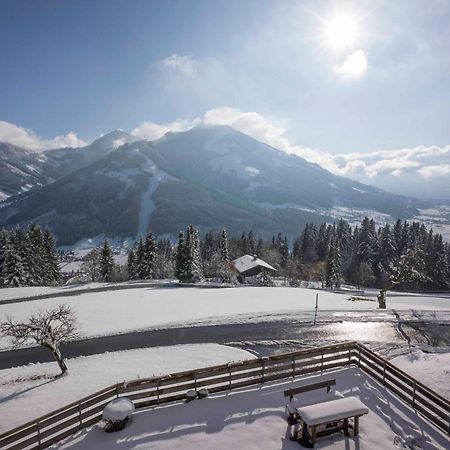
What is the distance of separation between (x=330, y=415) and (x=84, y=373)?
1631 centimetres

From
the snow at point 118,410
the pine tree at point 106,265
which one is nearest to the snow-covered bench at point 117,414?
the snow at point 118,410

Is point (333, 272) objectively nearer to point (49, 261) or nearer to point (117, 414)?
point (49, 261)

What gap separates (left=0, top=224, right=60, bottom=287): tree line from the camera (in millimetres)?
58969

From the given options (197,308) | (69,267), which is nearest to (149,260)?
(197,308)

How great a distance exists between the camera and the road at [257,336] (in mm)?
25547

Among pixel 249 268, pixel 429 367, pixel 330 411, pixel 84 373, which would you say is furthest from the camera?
pixel 249 268

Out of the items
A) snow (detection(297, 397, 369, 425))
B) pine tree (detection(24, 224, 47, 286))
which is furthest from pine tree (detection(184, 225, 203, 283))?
snow (detection(297, 397, 369, 425))

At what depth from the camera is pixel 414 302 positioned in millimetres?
49125

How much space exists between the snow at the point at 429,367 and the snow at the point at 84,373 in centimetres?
1013

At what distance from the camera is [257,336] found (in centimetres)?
2831

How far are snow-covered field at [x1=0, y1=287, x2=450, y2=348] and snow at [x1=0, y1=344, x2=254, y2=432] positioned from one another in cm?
626

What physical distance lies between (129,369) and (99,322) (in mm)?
13503

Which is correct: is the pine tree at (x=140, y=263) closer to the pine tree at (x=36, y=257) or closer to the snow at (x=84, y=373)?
the pine tree at (x=36, y=257)

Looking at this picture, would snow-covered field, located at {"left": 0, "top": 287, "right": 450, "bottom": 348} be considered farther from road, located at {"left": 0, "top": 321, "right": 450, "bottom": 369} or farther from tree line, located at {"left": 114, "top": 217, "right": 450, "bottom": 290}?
tree line, located at {"left": 114, "top": 217, "right": 450, "bottom": 290}
